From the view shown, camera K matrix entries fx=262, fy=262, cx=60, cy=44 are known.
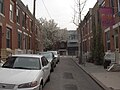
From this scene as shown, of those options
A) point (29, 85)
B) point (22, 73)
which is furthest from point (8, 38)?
point (29, 85)

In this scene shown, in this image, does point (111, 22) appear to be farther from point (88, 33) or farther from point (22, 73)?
point (88, 33)

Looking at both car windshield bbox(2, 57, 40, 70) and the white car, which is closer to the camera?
the white car

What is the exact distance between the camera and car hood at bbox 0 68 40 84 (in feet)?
26.2

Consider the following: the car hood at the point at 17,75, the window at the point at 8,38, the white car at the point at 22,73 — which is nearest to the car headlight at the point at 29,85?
the white car at the point at 22,73

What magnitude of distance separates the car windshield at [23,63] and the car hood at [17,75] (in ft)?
1.90

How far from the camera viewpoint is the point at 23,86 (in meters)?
7.92

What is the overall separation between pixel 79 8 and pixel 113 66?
15572 mm

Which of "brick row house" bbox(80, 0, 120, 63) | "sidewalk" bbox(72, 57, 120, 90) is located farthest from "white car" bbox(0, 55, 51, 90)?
"brick row house" bbox(80, 0, 120, 63)

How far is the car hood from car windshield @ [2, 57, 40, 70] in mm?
580

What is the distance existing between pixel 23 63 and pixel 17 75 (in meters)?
1.68

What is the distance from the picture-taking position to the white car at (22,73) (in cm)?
789

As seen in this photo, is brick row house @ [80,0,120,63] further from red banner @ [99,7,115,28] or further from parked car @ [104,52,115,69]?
parked car @ [104,52,115,69]

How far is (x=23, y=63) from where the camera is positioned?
10148mm

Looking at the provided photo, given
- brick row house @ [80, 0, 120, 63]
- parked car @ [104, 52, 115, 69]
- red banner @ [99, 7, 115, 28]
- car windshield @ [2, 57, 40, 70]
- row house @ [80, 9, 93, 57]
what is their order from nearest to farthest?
car windshield @ [2, 57, 40, 70]
red banner @ [99, 7, 115, 28]
brick row house @ [80, 0, 120, 63]
parked car @ [104, 52, 115, 69]
row house @ [80, 9, 93, 57]
